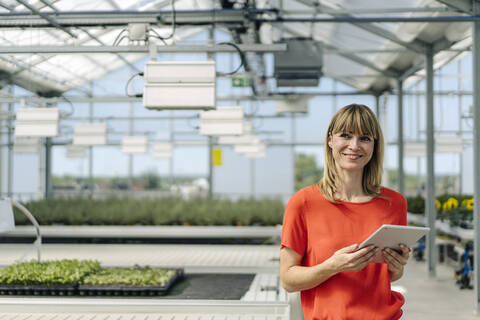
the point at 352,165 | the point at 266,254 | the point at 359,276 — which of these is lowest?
the point at 266,254

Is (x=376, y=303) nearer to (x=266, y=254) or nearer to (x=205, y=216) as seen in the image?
(x=266, y=254)

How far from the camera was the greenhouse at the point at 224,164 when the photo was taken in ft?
12.5

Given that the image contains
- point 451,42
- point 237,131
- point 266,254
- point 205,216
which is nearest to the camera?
point 237,131

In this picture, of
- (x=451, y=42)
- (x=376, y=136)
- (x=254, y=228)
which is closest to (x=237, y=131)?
(x=254, y=228)

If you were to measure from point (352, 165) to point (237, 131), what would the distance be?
5041 mm

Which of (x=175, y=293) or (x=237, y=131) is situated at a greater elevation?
(x=237, y=131)

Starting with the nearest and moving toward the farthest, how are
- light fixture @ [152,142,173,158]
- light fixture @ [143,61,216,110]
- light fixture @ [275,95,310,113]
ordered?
light fixture @ [143,61,216,110] → light fixture @ [275,95,310,113] → light fixture @ [152,142,173,158]

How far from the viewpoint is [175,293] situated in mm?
5242

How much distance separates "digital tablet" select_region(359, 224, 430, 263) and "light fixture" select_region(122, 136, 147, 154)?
998 centimetres

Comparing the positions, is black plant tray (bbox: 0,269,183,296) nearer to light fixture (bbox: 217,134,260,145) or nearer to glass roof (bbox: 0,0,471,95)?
glass roof (bbox: 0,0,471,95)

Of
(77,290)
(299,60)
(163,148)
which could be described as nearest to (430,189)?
(299,60)

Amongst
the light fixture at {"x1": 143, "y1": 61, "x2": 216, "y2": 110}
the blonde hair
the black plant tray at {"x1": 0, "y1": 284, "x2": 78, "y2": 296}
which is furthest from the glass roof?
the blonde hair

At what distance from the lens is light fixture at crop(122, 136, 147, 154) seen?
1118cm

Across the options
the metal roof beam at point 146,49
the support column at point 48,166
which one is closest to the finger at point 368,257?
the metal roof beam at point 146,49
